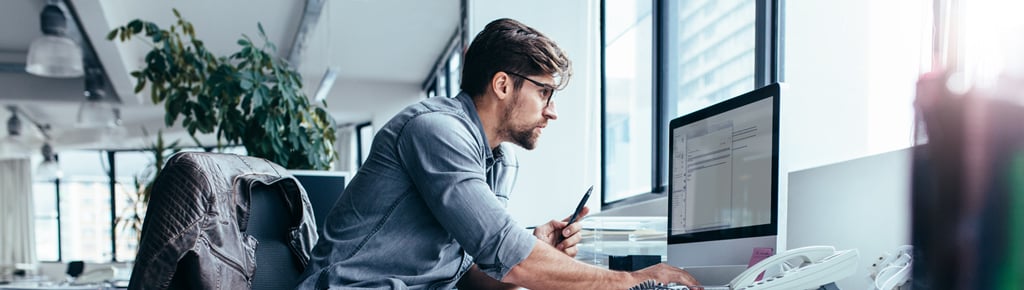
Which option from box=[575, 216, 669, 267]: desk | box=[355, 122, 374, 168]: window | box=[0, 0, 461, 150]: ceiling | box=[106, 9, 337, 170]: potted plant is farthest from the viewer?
box=[355, 122, 374, 168]: window

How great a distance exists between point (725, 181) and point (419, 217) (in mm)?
593

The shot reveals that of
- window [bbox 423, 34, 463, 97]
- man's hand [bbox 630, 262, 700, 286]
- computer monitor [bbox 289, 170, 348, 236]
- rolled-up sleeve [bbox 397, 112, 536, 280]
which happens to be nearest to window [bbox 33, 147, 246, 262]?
window [bbox 423, 34, 463, 97]

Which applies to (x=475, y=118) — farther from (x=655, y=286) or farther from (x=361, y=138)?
(x=361, y=138)

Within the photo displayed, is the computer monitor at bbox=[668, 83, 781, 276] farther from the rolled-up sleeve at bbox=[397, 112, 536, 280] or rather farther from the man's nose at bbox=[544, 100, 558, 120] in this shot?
the rolled-up sleeve at bbox=[397, 112, 536, 280]

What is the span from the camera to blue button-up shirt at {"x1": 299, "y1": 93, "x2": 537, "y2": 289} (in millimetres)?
1486

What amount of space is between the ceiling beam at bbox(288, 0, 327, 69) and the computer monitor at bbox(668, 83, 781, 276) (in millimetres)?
4871

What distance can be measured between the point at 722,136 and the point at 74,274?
23.1 feet

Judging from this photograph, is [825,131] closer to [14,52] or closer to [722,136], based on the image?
[722,136]

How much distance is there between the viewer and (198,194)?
143cm

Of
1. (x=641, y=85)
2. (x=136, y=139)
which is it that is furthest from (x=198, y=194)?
(x=136, y=139)

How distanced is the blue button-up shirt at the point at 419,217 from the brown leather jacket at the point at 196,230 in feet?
0.50

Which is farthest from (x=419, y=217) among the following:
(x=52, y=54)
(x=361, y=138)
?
(x=361, y=138)

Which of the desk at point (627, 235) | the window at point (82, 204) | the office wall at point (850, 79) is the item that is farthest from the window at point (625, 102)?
the window at point (82, 204)

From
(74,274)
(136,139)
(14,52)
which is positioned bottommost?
(74,274)
